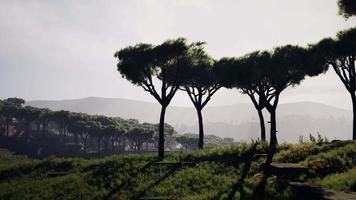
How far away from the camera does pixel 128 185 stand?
26.3m

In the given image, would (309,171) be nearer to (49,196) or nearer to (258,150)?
(258,150)

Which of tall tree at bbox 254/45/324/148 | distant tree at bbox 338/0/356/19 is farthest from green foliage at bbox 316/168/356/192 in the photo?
tall tree at bbox 254/45/324/148

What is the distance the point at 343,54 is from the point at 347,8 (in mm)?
8647

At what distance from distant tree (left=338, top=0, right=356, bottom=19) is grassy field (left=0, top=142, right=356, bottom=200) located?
488 inches

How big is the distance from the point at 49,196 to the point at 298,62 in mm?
32391

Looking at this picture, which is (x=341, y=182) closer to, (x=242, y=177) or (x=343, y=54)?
(x=242, y=177)

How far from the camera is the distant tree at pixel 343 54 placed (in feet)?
131

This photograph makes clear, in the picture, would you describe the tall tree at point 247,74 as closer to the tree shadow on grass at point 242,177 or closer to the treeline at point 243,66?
the treeline at point 243,66

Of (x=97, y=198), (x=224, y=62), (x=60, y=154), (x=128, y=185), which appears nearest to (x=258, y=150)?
(x=128, y=185)

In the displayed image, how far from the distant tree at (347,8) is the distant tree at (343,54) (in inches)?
271

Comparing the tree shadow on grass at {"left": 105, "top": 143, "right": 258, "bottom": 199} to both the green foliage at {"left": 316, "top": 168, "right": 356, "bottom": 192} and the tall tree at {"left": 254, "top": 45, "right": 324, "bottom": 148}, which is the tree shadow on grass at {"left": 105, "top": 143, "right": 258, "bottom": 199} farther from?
the tall tree at {"left": 254, "top": 45, "right": 324, "bottom": 148}

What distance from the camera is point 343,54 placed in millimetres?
40938

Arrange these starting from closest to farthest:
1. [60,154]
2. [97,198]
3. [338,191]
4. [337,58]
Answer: [338,191], [97,198], [337,58], [60,154]

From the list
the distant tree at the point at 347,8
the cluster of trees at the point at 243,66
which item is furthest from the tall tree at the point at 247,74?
the distant tree at the point at 347,8
